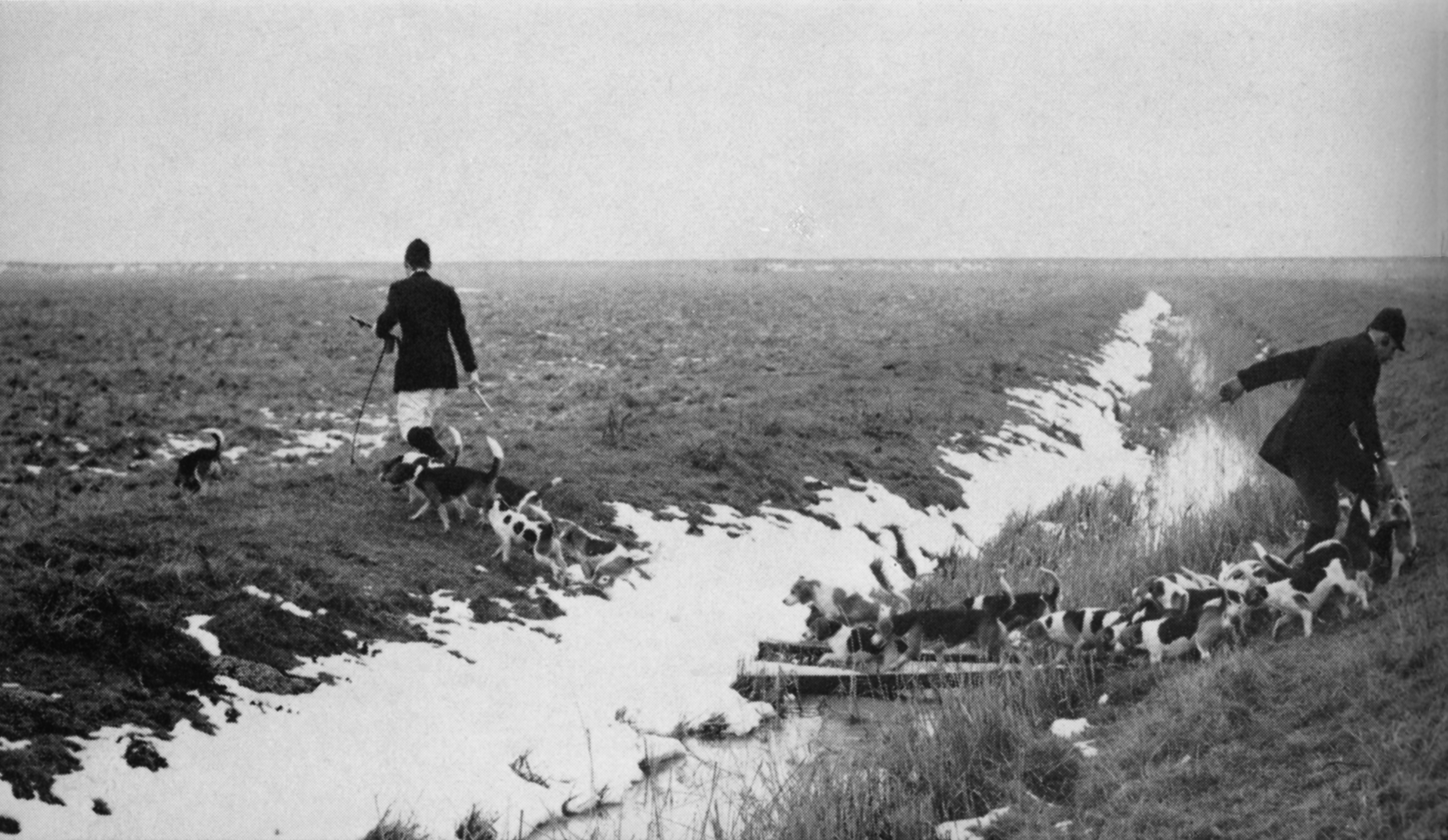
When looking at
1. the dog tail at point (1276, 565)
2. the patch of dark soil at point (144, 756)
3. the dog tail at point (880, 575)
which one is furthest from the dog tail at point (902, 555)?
the patch of dark soil at point (144, 756)

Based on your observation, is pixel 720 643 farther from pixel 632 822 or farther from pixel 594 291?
pixel 594 291

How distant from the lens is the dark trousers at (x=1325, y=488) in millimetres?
8195

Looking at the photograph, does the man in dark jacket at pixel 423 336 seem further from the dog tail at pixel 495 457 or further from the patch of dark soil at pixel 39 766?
the patch of dark soil at pixel 39 766

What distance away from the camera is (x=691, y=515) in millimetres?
10727

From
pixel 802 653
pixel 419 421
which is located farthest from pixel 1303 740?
pixel 419 421

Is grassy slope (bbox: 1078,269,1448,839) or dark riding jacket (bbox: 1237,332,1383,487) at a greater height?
dark riding jacket (bbox: 1237,332,1383,487)

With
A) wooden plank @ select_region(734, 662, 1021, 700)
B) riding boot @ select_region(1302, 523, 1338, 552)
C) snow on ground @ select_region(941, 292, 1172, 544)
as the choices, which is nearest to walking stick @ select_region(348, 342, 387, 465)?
wooden plank @ select_region(734, 662, 1021, 700)

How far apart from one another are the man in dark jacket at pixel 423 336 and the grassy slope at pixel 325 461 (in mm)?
1113

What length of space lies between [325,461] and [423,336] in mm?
3819

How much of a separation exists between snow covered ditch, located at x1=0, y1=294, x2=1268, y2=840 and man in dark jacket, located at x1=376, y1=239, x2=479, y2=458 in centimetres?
216

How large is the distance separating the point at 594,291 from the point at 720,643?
53211 millimetres

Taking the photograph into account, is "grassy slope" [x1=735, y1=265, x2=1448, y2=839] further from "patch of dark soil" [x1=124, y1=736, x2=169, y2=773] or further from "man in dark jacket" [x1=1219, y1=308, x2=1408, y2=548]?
"patch of dark soil" [x1=124, y1=736, x2=169, y2=773]

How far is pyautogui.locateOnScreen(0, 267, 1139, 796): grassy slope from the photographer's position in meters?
6.47

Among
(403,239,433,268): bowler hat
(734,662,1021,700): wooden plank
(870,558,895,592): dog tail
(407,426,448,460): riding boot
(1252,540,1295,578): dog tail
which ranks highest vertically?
(403,239,433,268): bowler hat
